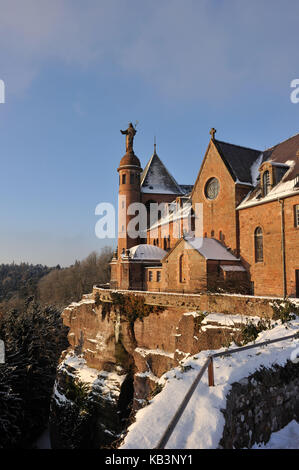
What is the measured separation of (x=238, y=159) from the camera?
92.2ft

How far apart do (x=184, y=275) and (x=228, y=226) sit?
5.46m

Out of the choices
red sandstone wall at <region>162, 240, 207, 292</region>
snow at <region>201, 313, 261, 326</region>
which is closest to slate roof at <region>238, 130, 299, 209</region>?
red sandstone wall at <region>162, 240, 207, 292</region>

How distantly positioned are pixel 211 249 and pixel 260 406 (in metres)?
19.1

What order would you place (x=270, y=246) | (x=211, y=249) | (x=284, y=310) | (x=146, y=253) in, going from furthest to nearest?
(x=146, y=253) → (x=211, y=249) → (x=270, y=246) → (x=284, y=310)

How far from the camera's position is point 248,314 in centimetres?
1666

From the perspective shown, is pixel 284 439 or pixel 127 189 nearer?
pixel 284 439

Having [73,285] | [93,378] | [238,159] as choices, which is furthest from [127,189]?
[73,285]

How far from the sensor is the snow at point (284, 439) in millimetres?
6273

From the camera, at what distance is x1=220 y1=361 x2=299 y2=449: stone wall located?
223 inches

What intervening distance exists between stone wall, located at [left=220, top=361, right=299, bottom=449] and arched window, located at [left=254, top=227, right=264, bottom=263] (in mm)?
16255

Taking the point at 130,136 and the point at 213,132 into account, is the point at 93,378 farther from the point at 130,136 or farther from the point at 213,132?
the point at 130,136

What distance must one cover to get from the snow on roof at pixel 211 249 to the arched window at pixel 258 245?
1.82m
